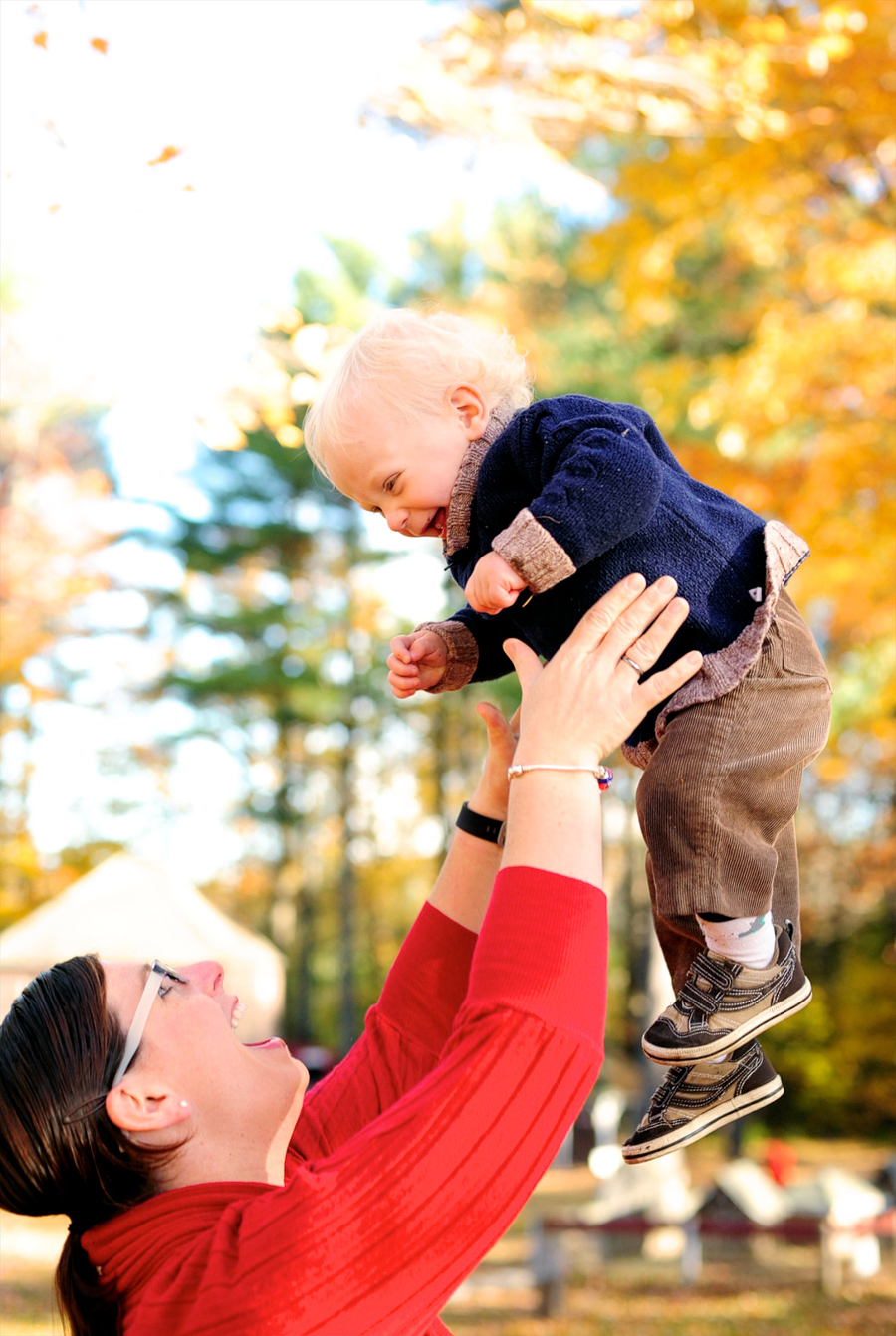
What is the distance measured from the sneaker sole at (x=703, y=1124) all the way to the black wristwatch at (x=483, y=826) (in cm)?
48

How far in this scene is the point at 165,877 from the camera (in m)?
8.86

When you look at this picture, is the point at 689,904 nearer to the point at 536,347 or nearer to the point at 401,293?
the point at 536,347

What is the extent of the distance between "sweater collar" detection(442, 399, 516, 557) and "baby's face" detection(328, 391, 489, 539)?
1cm

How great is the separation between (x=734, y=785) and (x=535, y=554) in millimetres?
→ 426

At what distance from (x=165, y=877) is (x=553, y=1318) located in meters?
4.19

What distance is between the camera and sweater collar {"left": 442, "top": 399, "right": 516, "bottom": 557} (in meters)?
1.83

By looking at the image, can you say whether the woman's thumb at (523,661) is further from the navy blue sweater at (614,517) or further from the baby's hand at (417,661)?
the baby's hand at (417,661)

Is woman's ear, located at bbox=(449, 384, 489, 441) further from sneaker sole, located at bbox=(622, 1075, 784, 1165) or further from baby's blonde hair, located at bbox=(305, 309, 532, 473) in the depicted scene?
sneaker sole, located at bbox=(622, 1075, 784, 1165)

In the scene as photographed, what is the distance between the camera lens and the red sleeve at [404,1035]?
190cm

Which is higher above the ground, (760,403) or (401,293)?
(760,403)

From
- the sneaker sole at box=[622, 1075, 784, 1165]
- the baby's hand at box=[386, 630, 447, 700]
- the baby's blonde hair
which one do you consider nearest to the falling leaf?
the baby's blonde hair

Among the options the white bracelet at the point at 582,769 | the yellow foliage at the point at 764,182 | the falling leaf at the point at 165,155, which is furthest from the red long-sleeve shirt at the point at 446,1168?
the yellow foliage at the point at 764,182

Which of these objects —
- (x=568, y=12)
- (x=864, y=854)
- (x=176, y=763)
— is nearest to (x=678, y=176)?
(x=568, y=12)

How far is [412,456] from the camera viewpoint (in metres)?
1.84
